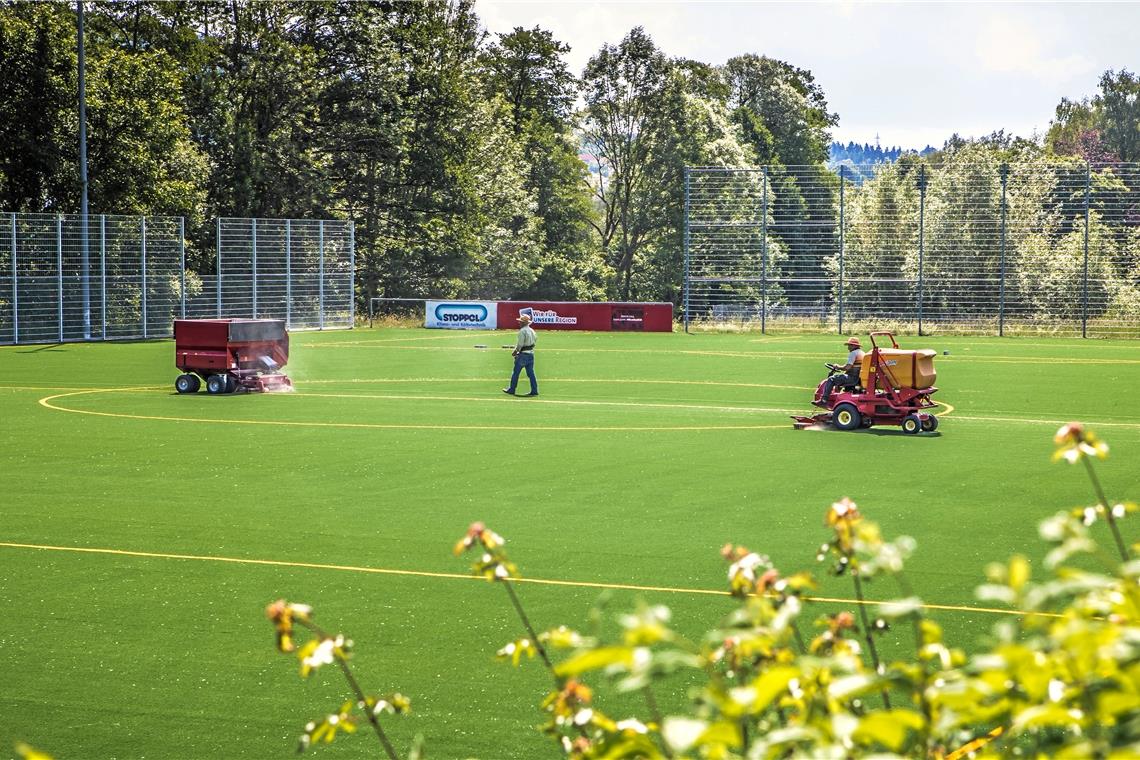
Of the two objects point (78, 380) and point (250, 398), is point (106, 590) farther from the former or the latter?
point (78, 380)

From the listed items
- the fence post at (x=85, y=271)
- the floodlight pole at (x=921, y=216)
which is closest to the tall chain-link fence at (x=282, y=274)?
the fence post at (x=85, y=271)

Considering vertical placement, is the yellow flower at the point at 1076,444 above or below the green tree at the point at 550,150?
below

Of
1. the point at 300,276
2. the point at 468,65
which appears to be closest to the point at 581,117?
the point at 468,65

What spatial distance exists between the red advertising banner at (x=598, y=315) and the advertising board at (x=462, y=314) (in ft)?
1.50

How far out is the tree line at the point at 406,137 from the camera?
2167 inches

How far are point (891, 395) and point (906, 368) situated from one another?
472mm

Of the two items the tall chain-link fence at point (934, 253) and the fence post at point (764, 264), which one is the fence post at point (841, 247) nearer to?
the tall chain-link fence at point (934, 253)

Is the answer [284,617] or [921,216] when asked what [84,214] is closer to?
[921,216]

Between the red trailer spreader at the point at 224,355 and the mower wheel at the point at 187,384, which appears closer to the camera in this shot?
the red trailer spreader at the point at 224,355

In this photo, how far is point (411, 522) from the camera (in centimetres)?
1465

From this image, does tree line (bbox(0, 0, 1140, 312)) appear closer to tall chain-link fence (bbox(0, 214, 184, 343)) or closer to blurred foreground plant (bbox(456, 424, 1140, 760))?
tall chain-link fence (bbox(0, 214, 184, 343))

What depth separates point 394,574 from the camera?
12.2 m

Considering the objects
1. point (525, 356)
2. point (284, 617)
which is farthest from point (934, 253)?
point (284, 617)

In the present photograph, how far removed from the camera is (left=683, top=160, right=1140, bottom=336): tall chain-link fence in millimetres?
59844
